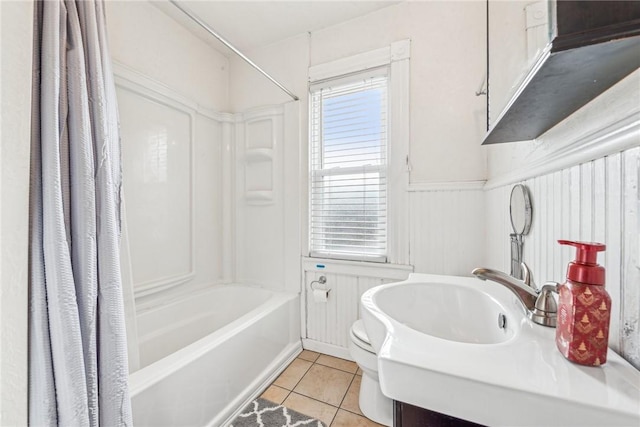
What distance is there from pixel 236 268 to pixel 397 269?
138cm

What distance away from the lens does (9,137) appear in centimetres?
55

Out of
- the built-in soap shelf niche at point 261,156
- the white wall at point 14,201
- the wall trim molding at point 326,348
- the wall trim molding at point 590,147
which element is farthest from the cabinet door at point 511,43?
the wall trim molding at point 326,348

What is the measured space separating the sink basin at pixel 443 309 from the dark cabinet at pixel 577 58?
1.91 feet

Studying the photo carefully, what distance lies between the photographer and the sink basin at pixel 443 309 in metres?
0.89

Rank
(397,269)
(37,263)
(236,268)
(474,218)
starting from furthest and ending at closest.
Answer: (236,268), (397,269), (474,218), (37,263)

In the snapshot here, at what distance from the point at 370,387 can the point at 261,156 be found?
1.74m

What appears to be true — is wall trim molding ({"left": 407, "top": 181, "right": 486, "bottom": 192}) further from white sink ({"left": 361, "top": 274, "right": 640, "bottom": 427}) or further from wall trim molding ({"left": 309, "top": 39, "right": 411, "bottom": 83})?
white sink ({"left": 361, "top": 274, "right": 640, "bottom": 427})

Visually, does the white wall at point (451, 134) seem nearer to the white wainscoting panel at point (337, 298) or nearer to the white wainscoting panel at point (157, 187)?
the white wainscoting panel at point (337, 298)

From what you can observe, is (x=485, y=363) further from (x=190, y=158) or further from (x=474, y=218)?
(x=190, y=158)

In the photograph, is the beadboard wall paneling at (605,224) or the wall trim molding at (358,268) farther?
the wall trim molding at (358,268)

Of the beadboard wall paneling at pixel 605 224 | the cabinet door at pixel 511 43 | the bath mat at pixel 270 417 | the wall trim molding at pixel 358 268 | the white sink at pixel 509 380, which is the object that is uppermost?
the cabinet door at pixel 511 43

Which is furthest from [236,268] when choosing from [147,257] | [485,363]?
[485,363]

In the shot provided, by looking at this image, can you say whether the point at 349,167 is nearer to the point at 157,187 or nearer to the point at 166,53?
the point at 157,187

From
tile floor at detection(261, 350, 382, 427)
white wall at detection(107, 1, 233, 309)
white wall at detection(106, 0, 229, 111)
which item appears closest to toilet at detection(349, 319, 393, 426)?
tile floor at detection(261, 350, 382, 427)
